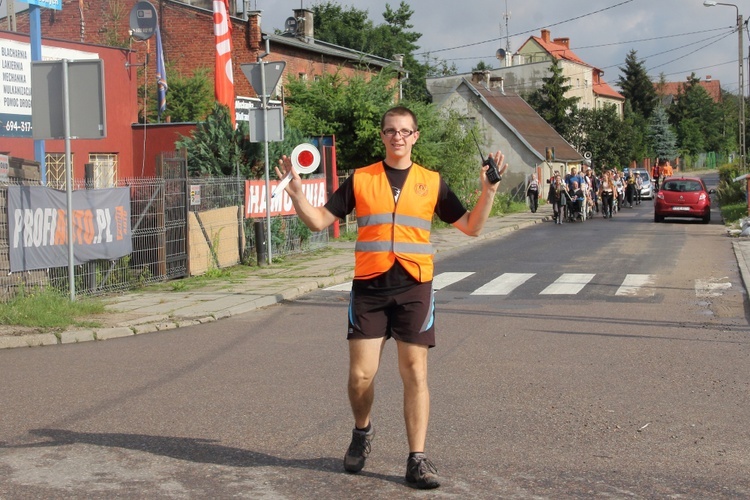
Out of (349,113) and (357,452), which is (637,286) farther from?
(349,113)

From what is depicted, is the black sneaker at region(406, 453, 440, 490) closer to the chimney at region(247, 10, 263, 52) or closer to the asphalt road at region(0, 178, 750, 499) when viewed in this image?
the asphalt road at region(0, 178, 750, 499)

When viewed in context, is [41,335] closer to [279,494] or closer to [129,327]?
[129,327]

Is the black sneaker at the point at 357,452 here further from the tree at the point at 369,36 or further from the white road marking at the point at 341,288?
the tree at the point at 369,36

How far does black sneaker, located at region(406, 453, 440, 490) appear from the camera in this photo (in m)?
4.95

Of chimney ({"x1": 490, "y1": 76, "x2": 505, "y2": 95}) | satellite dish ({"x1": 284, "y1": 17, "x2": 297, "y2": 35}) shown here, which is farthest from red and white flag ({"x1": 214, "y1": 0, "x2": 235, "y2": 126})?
chimney ({"x1": 490, "y1": 76, "x2": 505, "y2": 95})

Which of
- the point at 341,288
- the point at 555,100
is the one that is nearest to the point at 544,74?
the point at 555,100

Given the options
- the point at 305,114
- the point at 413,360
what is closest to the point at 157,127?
the point at 305,114

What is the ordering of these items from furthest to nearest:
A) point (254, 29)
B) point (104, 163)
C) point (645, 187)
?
point (645, 187)
point (254, 29)
point (104, 163)

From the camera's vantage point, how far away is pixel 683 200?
108 ft

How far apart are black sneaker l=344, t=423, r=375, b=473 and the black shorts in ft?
1.80

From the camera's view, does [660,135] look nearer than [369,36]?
No

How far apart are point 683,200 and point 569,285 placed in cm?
1913

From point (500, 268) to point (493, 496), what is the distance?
13.7 meters

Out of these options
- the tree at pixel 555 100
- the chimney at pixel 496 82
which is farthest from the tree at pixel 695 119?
the chimney at pixel 496 82
